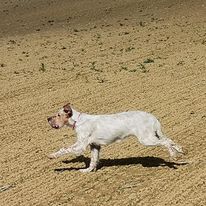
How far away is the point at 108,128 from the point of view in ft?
34.0

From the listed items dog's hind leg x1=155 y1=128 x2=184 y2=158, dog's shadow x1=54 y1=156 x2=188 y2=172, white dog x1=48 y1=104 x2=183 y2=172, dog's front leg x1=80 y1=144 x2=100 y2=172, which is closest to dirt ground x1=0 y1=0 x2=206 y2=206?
dog's shadow x1=54 y1=156 x2=188 y2=172

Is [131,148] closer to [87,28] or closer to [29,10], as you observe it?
[87,28]

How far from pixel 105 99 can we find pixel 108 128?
6.04m

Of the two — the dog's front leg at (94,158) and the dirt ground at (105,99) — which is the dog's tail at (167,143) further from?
the dog's front leg at (94,158)

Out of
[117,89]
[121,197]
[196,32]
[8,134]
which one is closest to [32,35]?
[196,32]

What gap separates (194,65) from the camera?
2066 cm

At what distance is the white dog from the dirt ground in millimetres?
651

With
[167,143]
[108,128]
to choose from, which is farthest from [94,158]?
[167,143]

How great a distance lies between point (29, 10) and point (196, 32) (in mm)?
18445

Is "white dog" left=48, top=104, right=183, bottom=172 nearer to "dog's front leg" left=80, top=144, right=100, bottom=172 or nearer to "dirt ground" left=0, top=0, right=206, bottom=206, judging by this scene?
"dog's front leg" left=80, top=144, right=100, bottom=172

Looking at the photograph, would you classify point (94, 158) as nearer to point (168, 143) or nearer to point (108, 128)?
point (108, 128)

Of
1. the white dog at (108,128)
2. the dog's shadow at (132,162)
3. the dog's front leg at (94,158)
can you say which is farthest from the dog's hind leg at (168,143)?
the dog's front leg at (94,158)

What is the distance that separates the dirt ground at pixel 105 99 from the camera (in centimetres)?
1003

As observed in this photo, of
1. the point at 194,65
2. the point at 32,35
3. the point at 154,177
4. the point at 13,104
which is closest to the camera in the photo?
the point at 154,177
